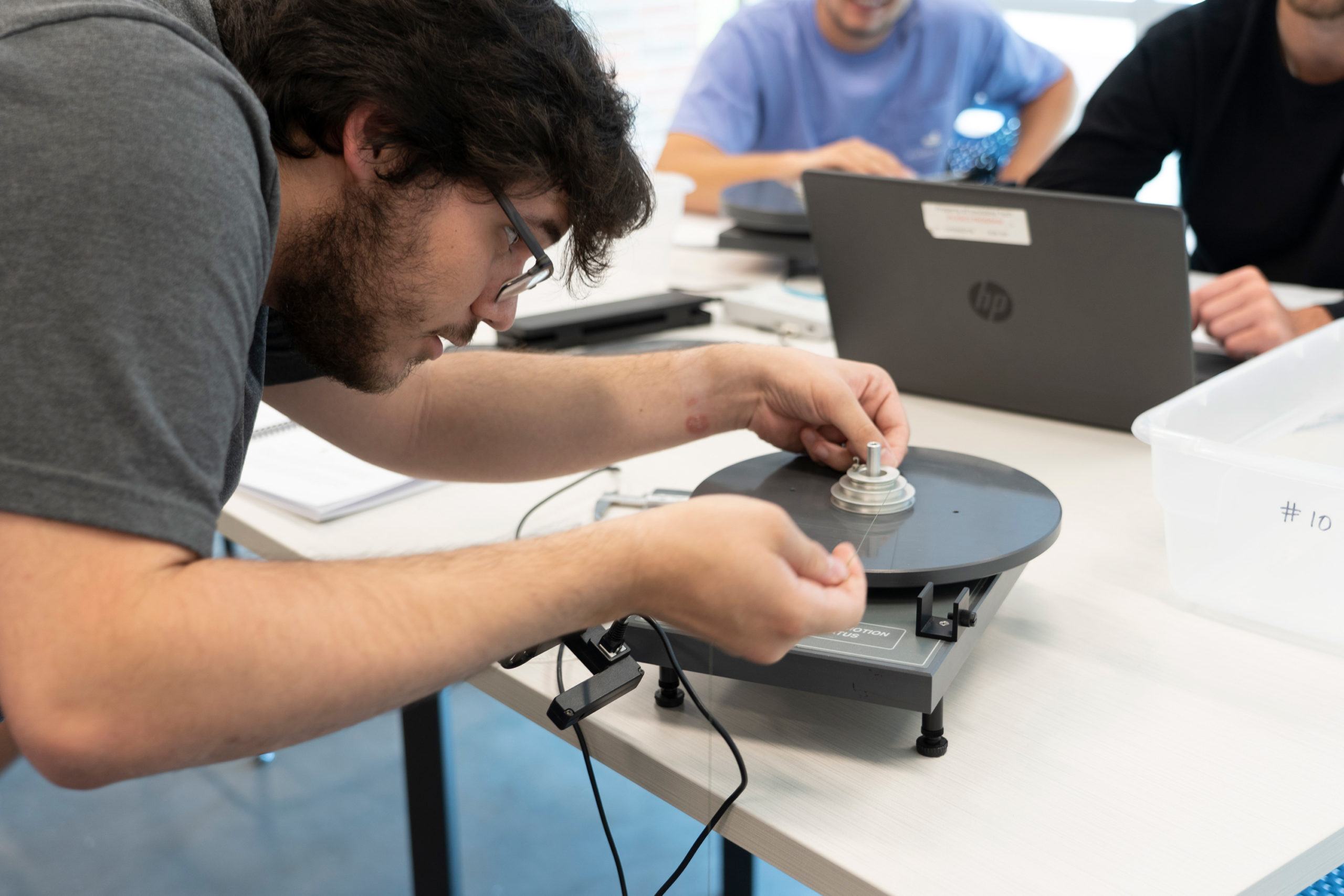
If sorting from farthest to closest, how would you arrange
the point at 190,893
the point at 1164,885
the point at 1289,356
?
the point at 190,893 → the point at 1289,356 → the point at 1164,885

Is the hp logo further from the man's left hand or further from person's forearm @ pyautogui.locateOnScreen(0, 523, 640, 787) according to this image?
person's forearm @ pyautogui.locateOnScreen(0, 523, 640, 787)

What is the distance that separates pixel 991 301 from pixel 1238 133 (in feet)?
2.97

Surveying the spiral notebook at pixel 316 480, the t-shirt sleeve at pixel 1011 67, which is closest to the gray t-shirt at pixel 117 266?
the spiral notebook at pixel 316 480

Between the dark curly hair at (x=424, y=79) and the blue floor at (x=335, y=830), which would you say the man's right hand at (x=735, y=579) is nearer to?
the dark curly hair at (x=424, y=79)

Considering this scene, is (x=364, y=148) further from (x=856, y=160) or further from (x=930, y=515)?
(x=856, y=160)

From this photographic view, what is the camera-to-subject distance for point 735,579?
0.64 meters

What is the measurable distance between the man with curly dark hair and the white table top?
0.38ft

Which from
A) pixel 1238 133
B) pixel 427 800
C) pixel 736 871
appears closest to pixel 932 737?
pixel 427 800

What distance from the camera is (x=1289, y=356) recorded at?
1035 mm

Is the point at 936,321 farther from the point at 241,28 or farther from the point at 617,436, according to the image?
the point at 241,28

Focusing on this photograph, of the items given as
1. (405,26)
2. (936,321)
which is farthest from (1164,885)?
(936,321)

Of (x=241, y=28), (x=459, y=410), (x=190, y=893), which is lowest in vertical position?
(x=190, y=893)

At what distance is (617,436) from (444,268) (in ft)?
1.00

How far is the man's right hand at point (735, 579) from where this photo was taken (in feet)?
2.09
